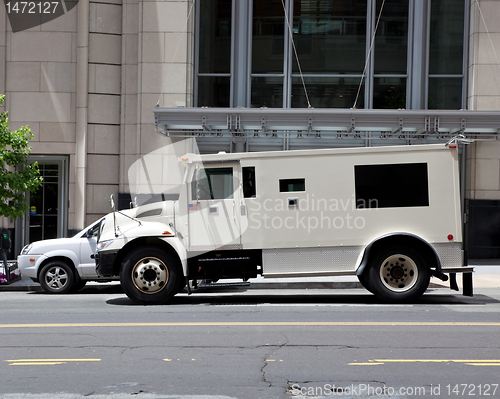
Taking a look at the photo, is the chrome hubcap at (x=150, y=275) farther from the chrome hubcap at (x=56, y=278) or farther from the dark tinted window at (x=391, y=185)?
the dark tinted window at (x=391, y=185)

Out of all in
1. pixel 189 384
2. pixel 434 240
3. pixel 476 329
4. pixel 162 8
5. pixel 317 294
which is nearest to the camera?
pixel 189 384

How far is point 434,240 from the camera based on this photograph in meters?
9.73

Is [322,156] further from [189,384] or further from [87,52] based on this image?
[87,52]

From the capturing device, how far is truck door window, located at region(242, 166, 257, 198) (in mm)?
9828

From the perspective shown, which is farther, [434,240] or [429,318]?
[434,240]

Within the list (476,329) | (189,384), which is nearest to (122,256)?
(189,384)

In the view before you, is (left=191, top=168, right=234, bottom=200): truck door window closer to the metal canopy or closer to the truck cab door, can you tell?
the truck cab door

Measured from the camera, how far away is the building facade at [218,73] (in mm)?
17703

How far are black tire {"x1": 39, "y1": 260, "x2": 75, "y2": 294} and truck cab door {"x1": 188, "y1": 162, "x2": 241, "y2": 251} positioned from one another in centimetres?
337

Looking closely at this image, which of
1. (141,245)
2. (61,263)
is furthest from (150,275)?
(61,263)

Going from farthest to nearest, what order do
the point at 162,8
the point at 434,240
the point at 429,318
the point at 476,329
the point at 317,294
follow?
the point at 162,8 < the point at 317,294 < the point at 434,240 < the point at 429,318 < the point at 476,329

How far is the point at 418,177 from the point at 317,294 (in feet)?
11.0

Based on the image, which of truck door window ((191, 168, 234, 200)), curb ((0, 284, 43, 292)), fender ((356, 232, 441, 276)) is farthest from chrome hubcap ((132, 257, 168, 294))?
curb ((0, 284, 43, 292))

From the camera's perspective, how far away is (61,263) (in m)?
11.7
